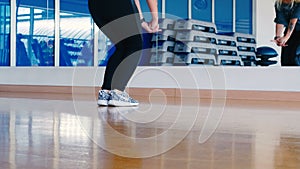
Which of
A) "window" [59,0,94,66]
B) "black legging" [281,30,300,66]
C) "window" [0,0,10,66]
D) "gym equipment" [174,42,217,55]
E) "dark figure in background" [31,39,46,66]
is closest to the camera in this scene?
"black legging" [281,30,300,66]

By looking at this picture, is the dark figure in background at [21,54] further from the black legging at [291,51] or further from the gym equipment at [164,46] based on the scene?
the black legging at [291,51]

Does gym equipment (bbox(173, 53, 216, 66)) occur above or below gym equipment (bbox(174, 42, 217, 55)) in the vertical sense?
below

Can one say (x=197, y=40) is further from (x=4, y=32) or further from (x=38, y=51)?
(x=4, y=32)

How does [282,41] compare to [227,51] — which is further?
[227,51]

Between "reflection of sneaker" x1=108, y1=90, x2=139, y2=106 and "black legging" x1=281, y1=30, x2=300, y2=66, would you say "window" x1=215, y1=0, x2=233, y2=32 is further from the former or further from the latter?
"reflection of sneaker" x1=108, y1=90, x2=139, y2=106

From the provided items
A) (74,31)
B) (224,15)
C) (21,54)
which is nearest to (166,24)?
(224,15)

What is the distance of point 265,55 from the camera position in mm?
4156

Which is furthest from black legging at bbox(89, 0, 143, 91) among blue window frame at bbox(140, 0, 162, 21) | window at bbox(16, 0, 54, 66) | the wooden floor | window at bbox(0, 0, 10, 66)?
window at bbox(0, 0, 10, 66)

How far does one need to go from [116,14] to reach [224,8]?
6.71ft

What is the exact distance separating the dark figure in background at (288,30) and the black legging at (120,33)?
1915mm

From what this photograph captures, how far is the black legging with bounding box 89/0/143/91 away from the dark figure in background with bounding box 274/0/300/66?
6.28 feet

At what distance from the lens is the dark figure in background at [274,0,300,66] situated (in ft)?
13.2

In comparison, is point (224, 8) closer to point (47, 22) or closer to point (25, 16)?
point (47, 22)

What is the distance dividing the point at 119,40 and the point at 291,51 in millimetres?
2086
